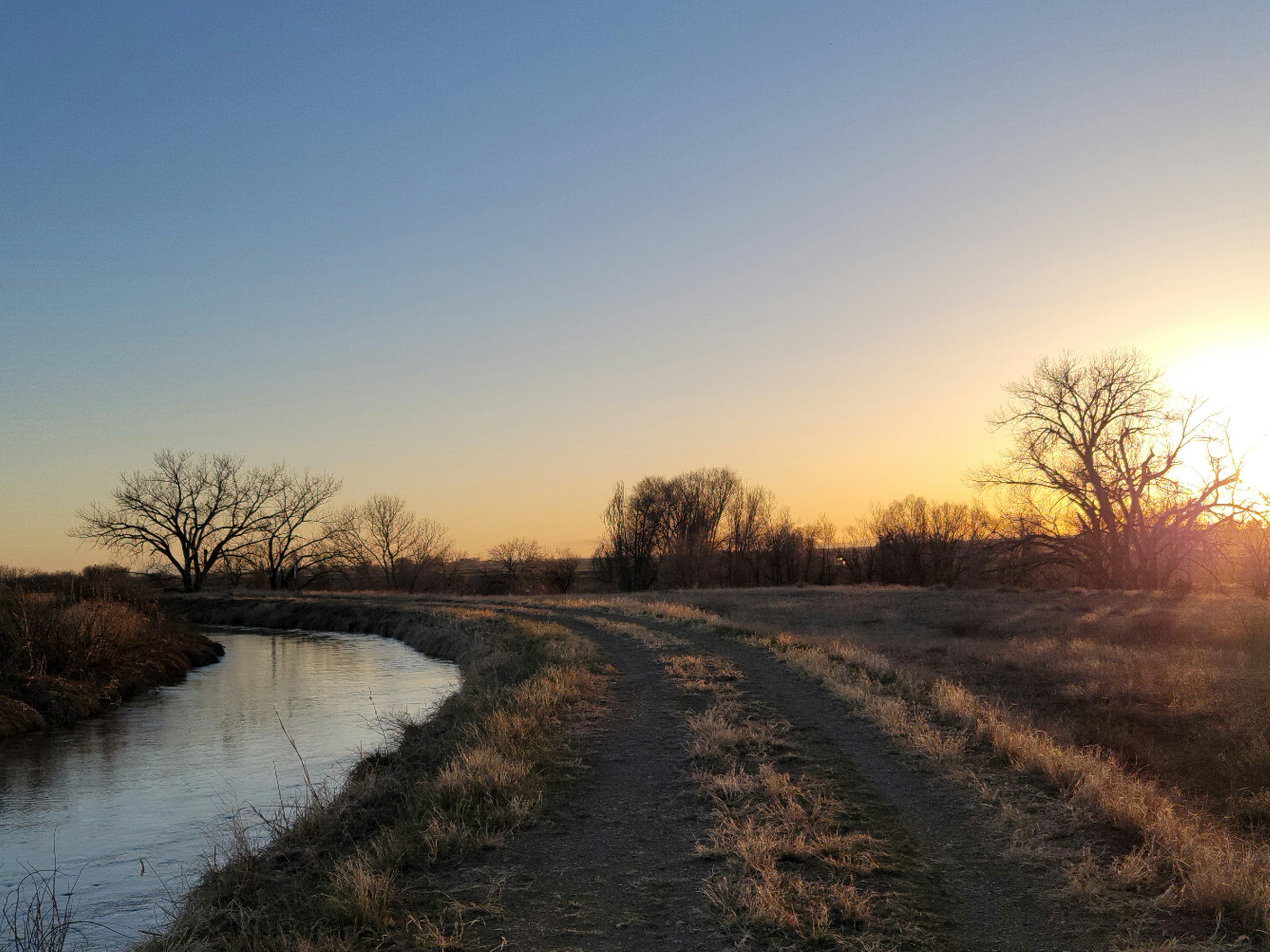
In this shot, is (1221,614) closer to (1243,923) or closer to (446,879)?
(1243,923)

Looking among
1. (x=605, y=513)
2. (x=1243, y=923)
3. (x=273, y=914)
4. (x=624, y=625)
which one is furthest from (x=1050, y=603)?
(x=605, y=513)

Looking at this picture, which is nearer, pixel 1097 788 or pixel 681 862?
pixel 681 862

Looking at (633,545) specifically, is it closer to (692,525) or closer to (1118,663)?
(692,525)

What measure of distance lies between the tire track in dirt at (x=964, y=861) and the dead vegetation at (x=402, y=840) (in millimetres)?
3474

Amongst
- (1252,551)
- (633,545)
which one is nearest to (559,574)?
(633,545)

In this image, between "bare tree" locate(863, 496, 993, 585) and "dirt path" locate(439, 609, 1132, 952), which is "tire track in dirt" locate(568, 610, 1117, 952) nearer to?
"dirt path" locate(439, 609, 1132, 952)

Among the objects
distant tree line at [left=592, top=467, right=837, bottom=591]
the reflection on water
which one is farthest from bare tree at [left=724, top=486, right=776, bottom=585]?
the reflection on water

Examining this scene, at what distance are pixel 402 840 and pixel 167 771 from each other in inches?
342

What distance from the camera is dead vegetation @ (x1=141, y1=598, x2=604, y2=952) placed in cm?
585

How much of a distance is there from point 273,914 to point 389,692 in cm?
1551

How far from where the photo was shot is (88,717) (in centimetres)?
1892

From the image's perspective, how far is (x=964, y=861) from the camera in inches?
271

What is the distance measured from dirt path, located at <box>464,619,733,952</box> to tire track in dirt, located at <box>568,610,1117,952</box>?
1828mm

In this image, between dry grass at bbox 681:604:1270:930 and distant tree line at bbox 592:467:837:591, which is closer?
dry grass at bbox 681:604:1270:930
